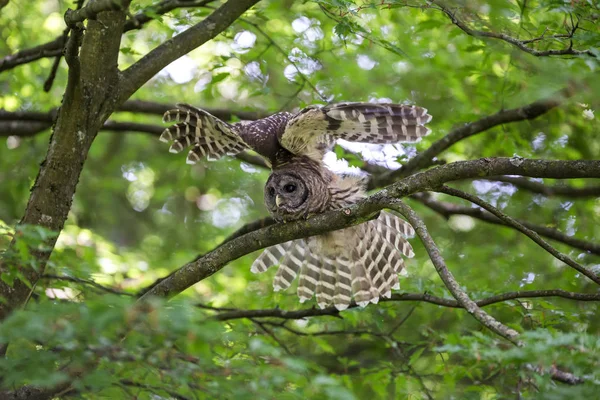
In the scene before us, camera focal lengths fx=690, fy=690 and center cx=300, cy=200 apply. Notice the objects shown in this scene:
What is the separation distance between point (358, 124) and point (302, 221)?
34.7 inches

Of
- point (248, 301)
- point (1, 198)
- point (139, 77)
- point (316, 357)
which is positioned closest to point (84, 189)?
point (1, 198)

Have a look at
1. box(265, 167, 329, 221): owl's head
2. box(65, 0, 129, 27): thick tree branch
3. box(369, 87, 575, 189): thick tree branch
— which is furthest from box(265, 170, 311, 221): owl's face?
box(65, 0, 129, 27): thick tree branch

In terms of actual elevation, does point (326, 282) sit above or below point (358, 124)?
below

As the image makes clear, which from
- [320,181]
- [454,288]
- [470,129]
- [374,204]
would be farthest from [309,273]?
[454,288]

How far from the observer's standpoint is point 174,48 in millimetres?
4586

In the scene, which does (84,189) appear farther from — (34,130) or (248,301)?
(248,301)

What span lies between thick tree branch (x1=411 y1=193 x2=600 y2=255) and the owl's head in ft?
4.23

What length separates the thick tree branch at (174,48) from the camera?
450cm

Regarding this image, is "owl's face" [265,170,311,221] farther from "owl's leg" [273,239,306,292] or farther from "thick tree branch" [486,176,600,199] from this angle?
"thick tree branch" [486,176,600,199]

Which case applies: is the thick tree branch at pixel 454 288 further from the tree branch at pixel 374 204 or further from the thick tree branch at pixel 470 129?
the thick tree branch at pixel 470 129

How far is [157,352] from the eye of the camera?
105 inches

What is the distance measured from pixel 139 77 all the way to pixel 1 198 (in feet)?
17.4

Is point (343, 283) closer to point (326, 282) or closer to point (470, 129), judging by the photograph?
point (326, 282)

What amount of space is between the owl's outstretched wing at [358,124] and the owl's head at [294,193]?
1.07ft
